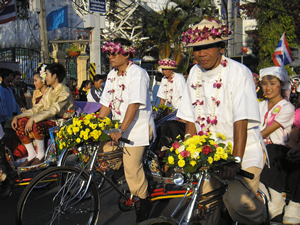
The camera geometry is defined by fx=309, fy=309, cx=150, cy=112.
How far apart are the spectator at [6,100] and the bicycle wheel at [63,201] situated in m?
3.20

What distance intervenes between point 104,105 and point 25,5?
17.1 m

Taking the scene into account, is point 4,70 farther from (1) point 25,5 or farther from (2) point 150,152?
(1) point 25,5

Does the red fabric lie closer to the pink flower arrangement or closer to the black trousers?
the pink flower arrangement

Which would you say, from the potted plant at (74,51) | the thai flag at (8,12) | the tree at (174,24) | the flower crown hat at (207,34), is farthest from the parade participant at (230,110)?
the tree at (174,24)

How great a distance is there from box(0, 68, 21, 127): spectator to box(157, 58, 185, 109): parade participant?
3523mm

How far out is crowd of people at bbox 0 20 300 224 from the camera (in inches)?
105

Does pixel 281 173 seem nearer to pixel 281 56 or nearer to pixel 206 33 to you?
pixel 206 33

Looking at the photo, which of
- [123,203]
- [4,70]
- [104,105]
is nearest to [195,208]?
[123,203]

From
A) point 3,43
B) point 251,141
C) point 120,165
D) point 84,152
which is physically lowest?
point 120,165

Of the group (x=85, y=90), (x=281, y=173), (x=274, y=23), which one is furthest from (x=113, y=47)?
(x=274, y=23)

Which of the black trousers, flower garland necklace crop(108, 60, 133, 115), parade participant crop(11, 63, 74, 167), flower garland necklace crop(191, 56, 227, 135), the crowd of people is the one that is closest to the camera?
the crowd of people

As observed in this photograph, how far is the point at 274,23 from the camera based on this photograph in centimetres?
1964

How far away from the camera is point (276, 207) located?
3.73 meters

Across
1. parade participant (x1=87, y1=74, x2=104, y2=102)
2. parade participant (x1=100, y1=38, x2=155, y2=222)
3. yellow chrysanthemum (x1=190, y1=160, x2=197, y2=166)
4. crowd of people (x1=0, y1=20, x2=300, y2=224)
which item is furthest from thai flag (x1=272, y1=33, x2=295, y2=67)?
parade participant (x1=87, y1=74, x2=104, y2=102)
